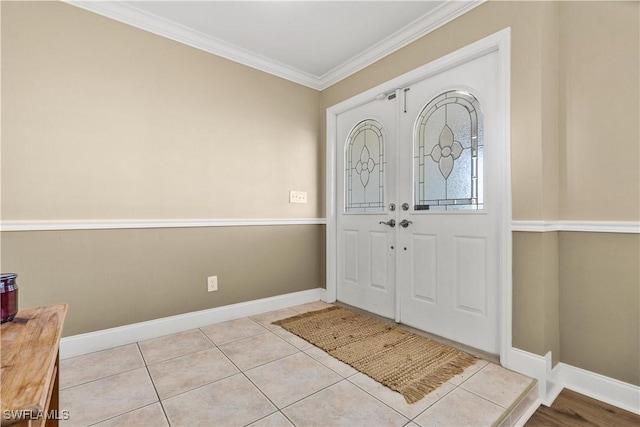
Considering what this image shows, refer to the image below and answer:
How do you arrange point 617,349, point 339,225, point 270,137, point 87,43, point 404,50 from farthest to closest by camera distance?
1. point 339,225
2. point 270,137
3. point 404,50
4. point 87,43
5. point 617,349

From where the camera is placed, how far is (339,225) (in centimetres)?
311

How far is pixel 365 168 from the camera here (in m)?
2.87

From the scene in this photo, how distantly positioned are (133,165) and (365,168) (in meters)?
1.90

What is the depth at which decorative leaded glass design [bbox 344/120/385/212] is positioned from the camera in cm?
273

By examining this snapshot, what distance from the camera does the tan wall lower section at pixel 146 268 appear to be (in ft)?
6.18

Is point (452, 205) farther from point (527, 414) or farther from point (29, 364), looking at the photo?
point (29, 364)

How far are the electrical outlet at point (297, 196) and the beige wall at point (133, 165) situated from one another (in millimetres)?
60

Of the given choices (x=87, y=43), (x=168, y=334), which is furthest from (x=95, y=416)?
(x=87, y=43)

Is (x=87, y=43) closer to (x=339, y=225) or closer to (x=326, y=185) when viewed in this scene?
(x=326, y=185)

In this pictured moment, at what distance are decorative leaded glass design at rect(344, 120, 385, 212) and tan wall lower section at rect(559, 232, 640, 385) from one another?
136cm

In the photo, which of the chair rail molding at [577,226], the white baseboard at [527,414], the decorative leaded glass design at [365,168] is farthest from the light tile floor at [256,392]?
the decorative leaded glass design at [365,168]

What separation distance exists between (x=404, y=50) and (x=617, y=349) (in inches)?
93.6

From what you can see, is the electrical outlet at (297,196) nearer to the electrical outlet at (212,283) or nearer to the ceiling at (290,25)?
the electrical outlet at (212,283)

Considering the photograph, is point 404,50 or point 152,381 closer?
point 152,381
